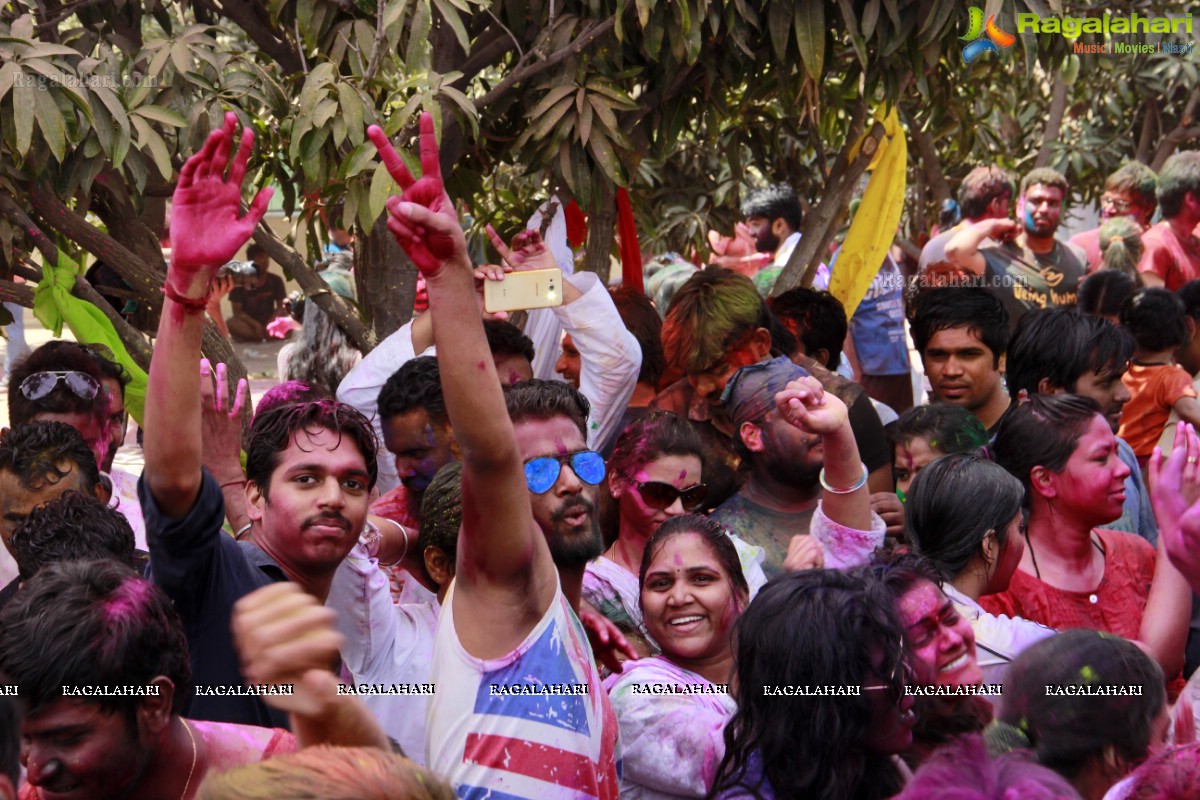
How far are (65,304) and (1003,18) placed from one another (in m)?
3.09

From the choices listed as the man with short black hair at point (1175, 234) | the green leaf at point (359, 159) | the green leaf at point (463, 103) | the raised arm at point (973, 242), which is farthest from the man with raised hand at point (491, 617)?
the man with short black hair at point (1175, 234)

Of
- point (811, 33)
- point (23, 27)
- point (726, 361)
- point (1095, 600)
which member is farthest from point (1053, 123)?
point (23, 27)

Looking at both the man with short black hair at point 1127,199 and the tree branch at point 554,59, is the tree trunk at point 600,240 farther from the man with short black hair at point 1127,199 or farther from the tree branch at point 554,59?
the man with short black hair at point 1127,199

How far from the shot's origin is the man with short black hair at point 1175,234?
739cm

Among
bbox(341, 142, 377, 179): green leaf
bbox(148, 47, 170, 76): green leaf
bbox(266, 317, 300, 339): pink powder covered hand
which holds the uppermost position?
bbox(148, 47, 170, 76): green leaf

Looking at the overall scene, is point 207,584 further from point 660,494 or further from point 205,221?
point 660,494

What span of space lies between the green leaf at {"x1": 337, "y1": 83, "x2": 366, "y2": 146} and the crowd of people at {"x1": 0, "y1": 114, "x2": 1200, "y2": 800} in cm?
55

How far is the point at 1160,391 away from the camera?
16.4 feet

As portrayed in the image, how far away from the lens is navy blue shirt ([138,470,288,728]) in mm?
2441

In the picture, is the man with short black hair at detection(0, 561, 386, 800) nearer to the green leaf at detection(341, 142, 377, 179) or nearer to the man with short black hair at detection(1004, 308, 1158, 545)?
the green leaf at detection(341, 142, 377, 179)

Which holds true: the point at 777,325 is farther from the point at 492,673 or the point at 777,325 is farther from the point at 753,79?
the point at 492,673

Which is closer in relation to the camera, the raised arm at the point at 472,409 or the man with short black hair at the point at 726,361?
the raised arm at the point at 472,409

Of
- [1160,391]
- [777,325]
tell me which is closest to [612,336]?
[777,325]

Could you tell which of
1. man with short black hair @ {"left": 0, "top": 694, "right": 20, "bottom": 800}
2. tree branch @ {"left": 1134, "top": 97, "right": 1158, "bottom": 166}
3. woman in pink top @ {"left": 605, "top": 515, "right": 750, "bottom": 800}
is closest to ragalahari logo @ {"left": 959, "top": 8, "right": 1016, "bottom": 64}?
woman in pink top @ {"left": 605, "top": 515, "right": 750, "bottom": 800}
